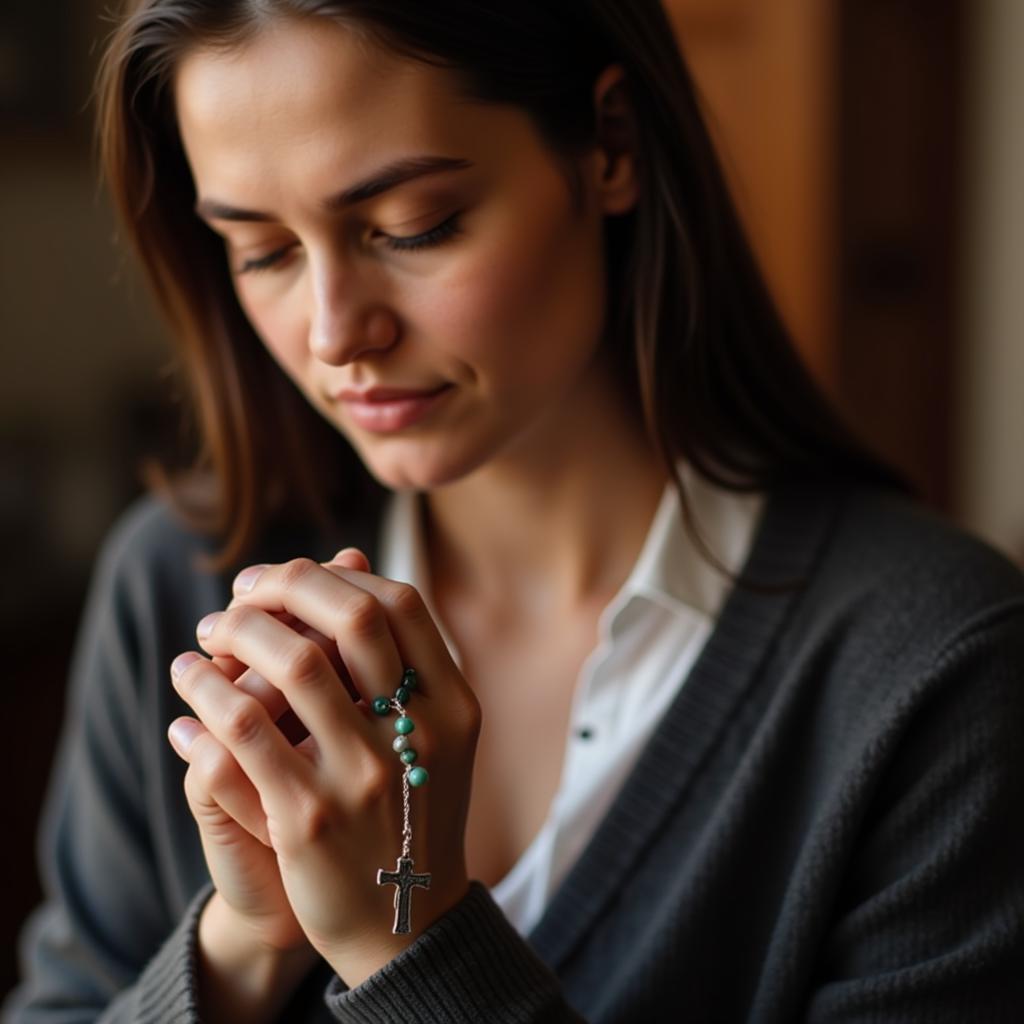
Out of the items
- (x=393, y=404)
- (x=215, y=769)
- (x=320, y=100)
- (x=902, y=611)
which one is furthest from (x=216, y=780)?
(x=902, y=611)

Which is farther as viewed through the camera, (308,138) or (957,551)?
(957,551)

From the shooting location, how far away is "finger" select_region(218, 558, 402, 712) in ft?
2.64

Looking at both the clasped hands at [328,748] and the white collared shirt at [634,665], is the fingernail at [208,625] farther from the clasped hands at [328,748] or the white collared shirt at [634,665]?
the white collared shirt at [634,665]

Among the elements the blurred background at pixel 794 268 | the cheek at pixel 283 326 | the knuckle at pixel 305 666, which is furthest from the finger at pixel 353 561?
the blurred background at pixel 794 268

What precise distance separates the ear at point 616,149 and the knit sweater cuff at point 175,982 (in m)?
0.65

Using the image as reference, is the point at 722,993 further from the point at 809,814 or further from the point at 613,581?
the point at 613,581

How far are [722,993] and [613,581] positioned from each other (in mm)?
389

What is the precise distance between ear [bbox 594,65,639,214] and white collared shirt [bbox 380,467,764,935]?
0.94 ft

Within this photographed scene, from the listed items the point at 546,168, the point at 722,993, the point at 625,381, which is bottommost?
the point at 722,993

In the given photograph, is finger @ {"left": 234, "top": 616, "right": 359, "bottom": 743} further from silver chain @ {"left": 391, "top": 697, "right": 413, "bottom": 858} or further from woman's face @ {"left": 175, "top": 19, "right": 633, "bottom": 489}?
woman's face @ {"left": 175, "top": 19, "right": 633, "bottom": 489}

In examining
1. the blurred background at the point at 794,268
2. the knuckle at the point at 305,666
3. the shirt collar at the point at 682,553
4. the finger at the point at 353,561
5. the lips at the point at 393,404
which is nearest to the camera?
the knuckle at the point at 305,666

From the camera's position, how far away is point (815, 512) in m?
1.20

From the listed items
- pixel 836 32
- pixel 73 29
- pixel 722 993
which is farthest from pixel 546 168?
pixel 73 29

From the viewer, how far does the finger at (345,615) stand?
0.81 metres
